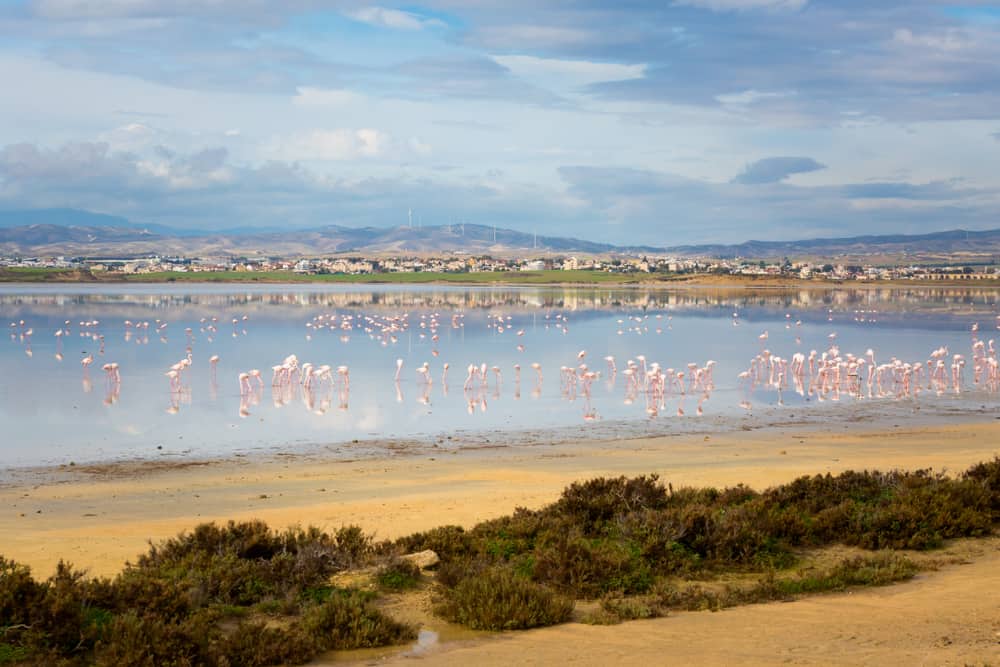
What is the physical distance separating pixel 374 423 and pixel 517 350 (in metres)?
18.5

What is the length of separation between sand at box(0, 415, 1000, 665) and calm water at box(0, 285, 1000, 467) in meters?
2.33

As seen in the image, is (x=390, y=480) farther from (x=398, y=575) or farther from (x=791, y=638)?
(x=791, y=638)

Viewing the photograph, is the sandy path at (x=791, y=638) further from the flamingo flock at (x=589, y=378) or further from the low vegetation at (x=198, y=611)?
the flamingo flock at (x=589, y=378)

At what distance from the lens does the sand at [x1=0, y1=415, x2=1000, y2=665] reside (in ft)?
24.9

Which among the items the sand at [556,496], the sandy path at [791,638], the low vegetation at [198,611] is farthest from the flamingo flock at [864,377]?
the low vegetation at [198,611]

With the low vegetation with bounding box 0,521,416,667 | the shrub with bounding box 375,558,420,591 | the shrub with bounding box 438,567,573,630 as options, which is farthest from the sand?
the shrub with bounding box 375,558,420,591

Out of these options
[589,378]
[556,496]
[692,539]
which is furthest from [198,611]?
[589,378]

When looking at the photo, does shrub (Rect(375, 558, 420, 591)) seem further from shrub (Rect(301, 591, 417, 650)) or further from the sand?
the sand

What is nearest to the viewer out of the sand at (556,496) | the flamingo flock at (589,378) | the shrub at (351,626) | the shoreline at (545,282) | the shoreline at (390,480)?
the sand at (556,496)

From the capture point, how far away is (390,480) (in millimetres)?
15445

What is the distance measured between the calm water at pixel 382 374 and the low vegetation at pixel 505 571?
8443 mm

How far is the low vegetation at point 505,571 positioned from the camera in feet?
24.3

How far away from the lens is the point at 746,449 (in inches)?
744

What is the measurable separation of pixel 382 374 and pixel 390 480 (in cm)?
1695
